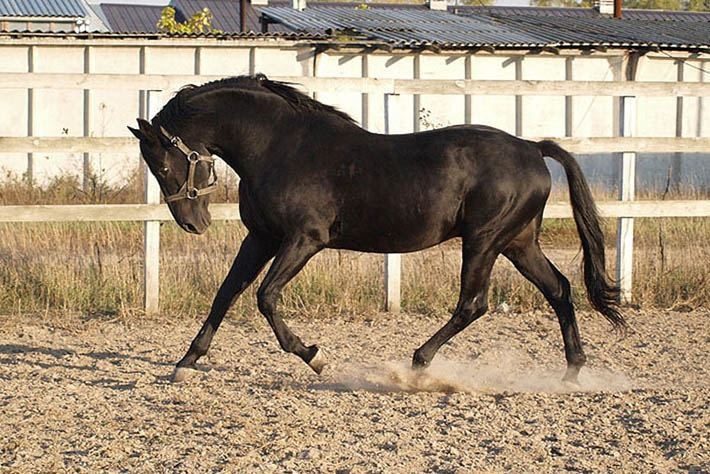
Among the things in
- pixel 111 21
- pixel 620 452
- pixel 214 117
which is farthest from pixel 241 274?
pixel 111 21

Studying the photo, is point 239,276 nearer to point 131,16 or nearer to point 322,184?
point 322,184

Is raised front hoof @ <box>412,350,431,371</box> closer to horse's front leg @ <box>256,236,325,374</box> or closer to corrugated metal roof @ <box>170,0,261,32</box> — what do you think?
horse's front leg @ <box>256,236,325,374</box>

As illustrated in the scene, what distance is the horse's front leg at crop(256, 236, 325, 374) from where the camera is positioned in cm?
638

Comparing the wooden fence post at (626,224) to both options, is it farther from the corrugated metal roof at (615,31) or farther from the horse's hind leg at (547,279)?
the corrugated metal roof at (615,31)

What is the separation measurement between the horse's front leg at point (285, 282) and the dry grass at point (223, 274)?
2.63 metres

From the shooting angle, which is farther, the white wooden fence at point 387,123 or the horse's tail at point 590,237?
the white wooden fence at point 387,123

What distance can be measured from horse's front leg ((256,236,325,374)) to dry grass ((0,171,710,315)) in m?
2.63

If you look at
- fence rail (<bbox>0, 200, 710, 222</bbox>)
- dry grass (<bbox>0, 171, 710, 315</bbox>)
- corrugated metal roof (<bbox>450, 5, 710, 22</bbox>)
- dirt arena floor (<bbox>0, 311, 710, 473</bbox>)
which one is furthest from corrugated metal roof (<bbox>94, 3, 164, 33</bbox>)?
dirt arena floor (<bbox>0, 311, 710, 473</bbox>)

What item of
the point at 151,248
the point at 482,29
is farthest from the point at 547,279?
the point at 482,29

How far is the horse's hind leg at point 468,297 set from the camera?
6625 millimetres

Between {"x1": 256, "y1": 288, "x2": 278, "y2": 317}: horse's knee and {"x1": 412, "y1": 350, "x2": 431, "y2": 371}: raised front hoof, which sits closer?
{"x1": 256, "y1": 288, "x2": 278, "y2": 317}: horse's knee

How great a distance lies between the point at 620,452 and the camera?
16.0 feet

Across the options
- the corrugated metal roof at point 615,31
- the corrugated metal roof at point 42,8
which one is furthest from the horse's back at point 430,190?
the corrugated metal roof at point 42,8

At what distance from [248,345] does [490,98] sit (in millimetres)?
13376
